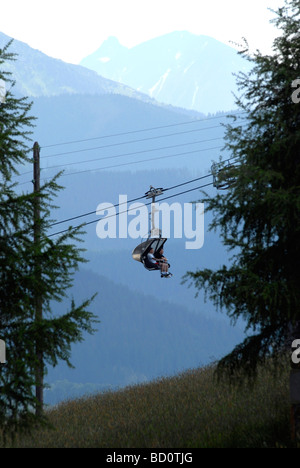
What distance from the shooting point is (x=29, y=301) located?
1227cm

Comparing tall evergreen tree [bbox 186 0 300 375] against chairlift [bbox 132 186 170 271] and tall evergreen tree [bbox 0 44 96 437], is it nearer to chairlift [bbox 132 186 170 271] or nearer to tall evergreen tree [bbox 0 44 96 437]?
tall evergreen tree [bbox 0 44 96 437]

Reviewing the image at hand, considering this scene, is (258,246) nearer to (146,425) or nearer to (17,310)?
(17,310)

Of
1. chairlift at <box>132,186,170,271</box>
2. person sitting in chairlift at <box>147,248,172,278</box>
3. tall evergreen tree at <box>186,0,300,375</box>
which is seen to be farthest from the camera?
person sitting in chairlift at <box>147,248,172,278</box>

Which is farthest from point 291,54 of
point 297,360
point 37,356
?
point 37,356

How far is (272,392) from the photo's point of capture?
1680 centimetres

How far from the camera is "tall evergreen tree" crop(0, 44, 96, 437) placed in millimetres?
11953

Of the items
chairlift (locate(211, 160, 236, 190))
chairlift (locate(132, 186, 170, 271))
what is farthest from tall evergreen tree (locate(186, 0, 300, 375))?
chairlift (locate(132, 186, 170, 271))

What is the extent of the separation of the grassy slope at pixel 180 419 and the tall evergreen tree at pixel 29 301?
105 inches

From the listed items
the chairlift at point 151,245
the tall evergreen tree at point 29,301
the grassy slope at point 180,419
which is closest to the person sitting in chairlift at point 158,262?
the chairlift at point 151,245

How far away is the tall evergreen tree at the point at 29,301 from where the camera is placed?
11953 millimetres

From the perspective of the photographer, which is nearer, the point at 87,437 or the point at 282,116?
the point at 282,116

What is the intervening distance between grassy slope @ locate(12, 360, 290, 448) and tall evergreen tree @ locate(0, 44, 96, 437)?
2678 mm
